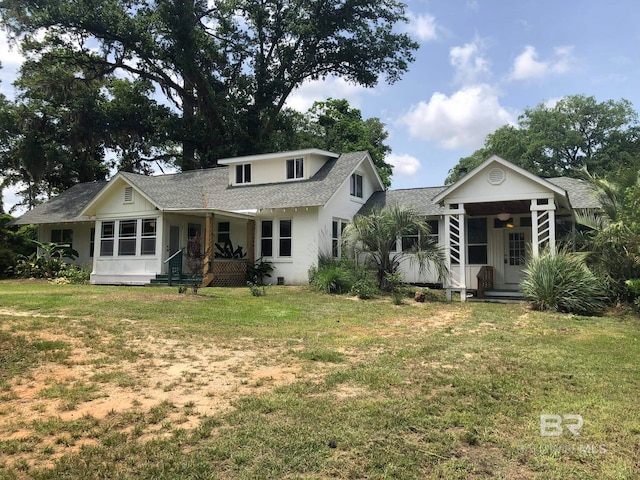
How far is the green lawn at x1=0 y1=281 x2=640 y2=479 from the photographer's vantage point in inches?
134

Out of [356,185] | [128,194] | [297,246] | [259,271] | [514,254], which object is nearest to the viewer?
[514,254]

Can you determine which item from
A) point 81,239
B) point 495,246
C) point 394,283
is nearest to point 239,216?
point 394,283

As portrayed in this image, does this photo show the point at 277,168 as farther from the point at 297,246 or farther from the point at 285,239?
the point at 297,246

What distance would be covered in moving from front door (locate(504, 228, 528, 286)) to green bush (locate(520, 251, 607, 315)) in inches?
180

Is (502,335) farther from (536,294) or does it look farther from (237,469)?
(237,469)

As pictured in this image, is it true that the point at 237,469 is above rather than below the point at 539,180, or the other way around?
below

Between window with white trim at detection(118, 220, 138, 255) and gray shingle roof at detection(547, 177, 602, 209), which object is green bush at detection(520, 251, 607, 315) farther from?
window with white trim at detection(118, 220, 138, 255)

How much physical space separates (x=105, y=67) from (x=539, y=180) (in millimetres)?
30788

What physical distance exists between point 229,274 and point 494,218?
10122mm

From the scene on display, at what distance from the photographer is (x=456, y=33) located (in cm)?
1617

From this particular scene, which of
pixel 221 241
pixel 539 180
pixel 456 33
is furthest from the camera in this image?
pixel 221 241

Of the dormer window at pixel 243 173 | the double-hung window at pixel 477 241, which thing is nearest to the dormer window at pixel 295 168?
the dormer window at pixel 243 173

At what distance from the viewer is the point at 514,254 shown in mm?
16969

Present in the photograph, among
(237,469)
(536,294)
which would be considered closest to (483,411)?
(237,469)
